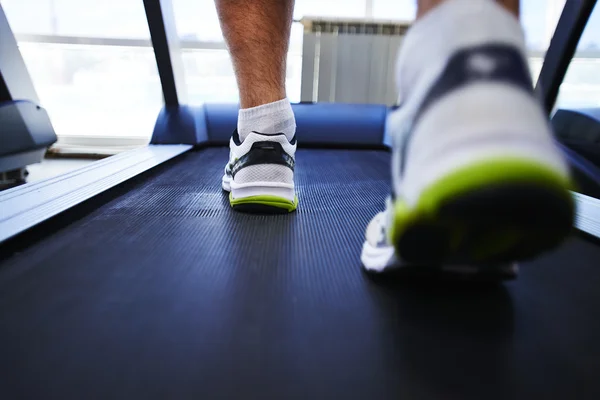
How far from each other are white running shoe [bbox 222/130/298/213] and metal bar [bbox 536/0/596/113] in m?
1.18

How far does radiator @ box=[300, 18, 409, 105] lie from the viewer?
2414mm

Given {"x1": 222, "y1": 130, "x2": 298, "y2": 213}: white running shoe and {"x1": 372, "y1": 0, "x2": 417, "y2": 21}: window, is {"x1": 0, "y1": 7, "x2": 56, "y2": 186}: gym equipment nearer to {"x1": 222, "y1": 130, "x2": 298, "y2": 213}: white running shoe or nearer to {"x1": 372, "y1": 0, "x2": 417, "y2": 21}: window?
{"x1": 222, "y1": 130, "x2": 298, "y2": 213}: white running shoe

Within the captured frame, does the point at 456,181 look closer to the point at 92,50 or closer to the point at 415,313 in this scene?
the point at 415,313

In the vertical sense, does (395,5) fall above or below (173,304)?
above

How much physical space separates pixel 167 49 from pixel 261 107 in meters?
1.48

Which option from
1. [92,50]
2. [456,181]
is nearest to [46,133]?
[92,50]

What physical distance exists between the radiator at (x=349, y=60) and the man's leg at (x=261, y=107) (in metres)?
1.60

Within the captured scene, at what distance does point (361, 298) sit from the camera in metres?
0.43

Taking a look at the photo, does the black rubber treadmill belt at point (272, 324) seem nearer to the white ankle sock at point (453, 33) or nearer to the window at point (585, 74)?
the white ankle sock at point (453, 33)

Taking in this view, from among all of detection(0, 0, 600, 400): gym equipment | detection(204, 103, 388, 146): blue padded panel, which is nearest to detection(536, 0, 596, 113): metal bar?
detection(204, 103, 388, 146): blue padded panel

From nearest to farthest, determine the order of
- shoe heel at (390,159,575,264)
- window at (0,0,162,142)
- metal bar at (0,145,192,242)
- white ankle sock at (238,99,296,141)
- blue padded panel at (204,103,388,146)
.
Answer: shoe heel at (390,159,575,264) → metal bar at (0,145,192,242) → white ankle sock at (238,99,296,141) → blue padded panel at (204,103,388,146) → window at (0,0,162,142)

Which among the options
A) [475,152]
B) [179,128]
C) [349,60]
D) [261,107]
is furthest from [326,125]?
[475,152]

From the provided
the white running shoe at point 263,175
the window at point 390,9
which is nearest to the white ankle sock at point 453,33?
the white running shoe at point 263,175

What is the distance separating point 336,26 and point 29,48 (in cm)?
→ 218
